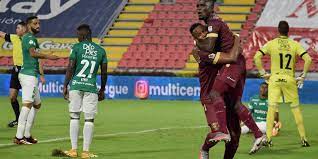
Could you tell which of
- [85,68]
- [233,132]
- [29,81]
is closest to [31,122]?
[29,81]


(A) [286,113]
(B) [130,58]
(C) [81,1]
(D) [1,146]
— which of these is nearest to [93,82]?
(D) [1,146]

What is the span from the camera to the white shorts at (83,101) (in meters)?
12.3

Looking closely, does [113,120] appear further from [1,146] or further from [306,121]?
[1,146]

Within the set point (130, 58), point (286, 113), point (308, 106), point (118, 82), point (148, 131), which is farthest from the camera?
point (130, 58)

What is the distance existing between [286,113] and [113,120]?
20.2ft

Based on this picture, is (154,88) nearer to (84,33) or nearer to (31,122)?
(31,122)

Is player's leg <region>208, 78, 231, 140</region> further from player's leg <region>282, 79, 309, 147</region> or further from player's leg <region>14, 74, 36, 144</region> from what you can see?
player's leg <region>14, 74, 36, 144</region>

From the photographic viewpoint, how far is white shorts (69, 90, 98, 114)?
40.3 feet

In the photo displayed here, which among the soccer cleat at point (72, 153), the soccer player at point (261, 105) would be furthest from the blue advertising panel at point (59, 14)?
the soccer cleat at point (72, 153)

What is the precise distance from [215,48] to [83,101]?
2.85 meters

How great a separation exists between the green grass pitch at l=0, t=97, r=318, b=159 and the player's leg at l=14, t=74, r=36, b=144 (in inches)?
11.9

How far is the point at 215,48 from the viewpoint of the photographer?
10.5 m

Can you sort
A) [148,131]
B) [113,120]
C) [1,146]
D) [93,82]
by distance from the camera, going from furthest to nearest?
[113,120] < [148,131] < [1,146] < [93,82]

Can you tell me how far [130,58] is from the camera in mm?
35656
